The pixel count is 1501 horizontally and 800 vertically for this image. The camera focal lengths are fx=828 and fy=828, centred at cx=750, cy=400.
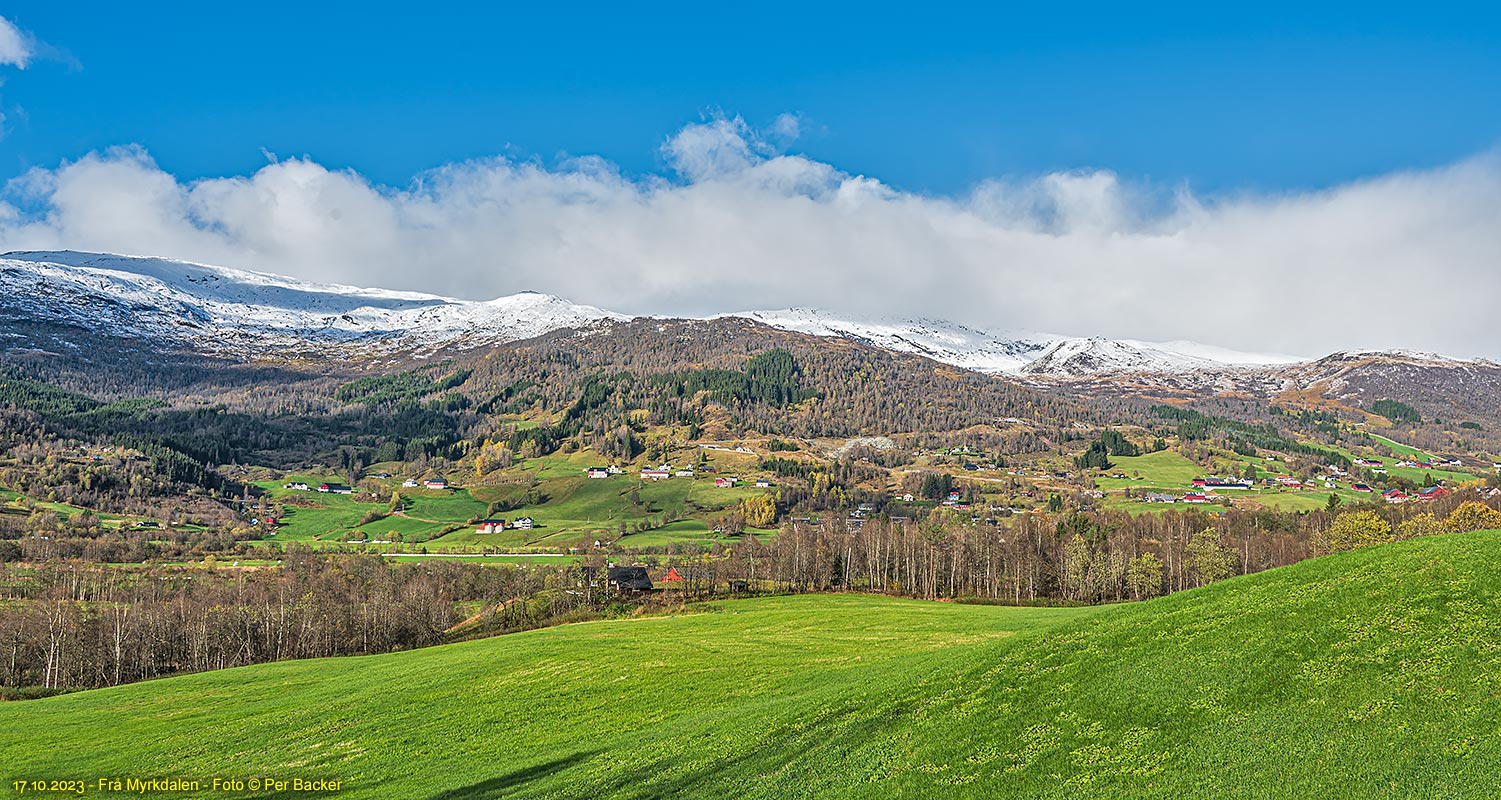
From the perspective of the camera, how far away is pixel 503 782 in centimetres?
2836

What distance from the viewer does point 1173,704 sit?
21656 mm

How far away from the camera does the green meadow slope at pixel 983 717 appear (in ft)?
59.9

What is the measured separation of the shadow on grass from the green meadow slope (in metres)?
0.12

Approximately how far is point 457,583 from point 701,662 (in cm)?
8864

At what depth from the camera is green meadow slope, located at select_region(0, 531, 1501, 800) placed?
18.3 meters

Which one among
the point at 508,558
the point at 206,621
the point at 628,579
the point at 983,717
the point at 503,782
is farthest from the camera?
the point at 508,558

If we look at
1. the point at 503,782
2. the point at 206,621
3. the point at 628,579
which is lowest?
the point at 628,579

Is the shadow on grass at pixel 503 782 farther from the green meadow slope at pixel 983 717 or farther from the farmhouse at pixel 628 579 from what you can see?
the farmhouse at pixel 628 579

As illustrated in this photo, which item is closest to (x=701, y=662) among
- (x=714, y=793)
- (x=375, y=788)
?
(x=375, y=788)

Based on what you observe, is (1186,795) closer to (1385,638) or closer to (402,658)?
(1385,638)

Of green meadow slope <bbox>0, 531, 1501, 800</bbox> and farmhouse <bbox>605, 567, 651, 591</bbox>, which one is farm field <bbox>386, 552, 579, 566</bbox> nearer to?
farmhouse <bbox>605, 567, 651, 591</bbox>

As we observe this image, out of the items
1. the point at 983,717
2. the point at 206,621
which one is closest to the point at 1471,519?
the point at 983,717

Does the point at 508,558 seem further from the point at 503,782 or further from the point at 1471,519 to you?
the point at 1471,519

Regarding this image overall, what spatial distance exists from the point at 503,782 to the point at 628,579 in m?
103
